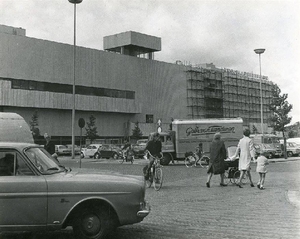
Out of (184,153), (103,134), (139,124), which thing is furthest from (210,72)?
(184,153)

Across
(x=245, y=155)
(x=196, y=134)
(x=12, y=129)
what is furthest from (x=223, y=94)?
(x=12, y=129)

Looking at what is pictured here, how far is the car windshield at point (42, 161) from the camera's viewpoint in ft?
20.2

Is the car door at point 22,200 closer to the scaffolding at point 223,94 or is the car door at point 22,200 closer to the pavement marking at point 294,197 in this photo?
the pavement marking at point 294,197

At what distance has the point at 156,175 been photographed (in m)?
13.2

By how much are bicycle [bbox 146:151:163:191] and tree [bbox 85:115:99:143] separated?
4909 cm

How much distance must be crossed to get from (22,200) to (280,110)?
47.0 metres

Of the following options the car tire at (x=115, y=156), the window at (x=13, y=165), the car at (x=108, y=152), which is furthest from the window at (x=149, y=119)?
the window at (x=13, y=165)

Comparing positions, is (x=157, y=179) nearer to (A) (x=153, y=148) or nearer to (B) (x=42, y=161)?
(A) (x=153, y=148)

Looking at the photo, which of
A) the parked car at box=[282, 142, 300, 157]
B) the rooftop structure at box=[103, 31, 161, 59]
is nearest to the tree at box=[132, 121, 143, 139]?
the rooftop structure at box=[103, 31, 161, 59]

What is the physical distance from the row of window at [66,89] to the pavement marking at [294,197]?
169 ft

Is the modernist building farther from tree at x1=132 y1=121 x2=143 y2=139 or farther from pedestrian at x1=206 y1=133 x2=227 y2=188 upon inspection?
pedestrian at x1=206 y1=133 x2=227 y2=188

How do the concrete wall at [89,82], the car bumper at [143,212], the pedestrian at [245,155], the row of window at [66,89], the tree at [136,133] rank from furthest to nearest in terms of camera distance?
1. the tree at [136,133]
2. the row of window at [66,89]
3. the concrete wall at [89,82]
4. the pedestrian at [245,155]
5. the car bumper at [143,212]

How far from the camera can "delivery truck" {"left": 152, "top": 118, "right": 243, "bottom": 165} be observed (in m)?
30.8

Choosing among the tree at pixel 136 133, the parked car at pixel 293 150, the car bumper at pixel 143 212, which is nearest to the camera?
the car bumper at pixel 143 212
